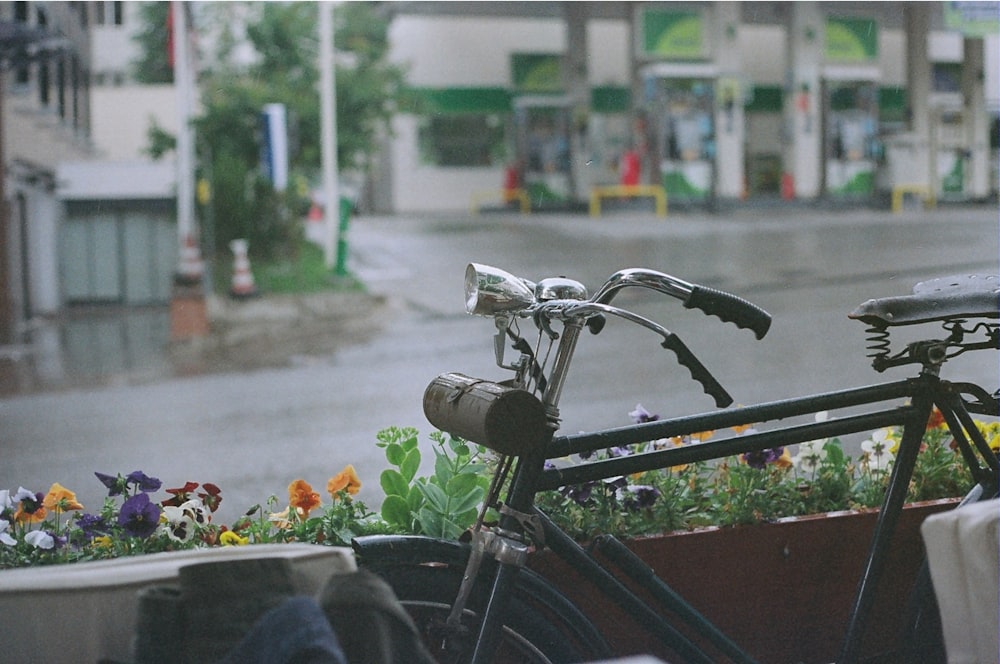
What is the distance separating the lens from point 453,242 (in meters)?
5.59

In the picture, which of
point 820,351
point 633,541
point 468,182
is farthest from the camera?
point 468,182

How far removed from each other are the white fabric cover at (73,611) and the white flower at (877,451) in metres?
1.80

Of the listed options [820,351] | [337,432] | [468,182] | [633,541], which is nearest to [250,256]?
[337,432]

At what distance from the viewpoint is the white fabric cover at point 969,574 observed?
70.9 inches

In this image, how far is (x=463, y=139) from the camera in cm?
433

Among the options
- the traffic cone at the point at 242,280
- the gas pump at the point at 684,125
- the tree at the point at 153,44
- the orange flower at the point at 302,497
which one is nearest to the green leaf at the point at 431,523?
the orange flower at the point at 302,497

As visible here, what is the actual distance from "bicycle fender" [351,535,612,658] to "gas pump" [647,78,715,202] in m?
16.2

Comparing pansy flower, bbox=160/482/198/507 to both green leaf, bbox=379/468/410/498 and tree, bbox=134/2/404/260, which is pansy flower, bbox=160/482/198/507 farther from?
tree, bbox=134/2/404/260

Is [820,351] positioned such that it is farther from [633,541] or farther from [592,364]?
[633,541]

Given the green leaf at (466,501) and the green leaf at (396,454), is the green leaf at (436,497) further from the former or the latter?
the green leaf at (396,454)

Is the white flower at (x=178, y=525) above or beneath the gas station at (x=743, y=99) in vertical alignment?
beneath

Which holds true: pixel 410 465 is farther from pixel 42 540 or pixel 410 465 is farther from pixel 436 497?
A: pixel 42 540

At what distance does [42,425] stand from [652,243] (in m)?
3.14

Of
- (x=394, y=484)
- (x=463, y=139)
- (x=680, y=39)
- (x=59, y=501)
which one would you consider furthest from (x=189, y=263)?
(x=394, y=484)
